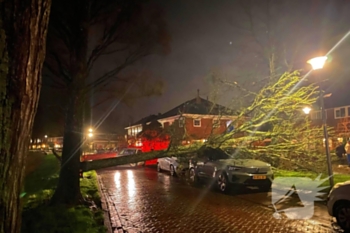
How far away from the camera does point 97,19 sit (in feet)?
30.5

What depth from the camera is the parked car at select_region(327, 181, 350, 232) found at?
6609mm

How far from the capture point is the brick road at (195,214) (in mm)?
7490

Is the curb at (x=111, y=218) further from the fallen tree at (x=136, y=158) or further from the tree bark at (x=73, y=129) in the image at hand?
the fallen tree at (x=136, y=158)

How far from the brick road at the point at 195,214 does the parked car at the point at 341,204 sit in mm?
415

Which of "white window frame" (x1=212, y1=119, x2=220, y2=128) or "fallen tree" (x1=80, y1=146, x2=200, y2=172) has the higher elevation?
"white window frame" (x1=212, y1=119, x2=220, y2=128)

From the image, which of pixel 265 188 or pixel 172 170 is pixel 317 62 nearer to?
pixel 265 188

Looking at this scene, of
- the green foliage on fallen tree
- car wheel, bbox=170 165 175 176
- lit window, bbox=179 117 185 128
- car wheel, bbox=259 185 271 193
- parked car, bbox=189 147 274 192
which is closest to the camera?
the green foliage on fallen tree

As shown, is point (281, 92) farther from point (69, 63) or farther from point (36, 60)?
point (36, 60)

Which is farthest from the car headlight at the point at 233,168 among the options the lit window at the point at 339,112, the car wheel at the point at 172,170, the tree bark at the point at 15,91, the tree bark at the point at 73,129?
the lit window at the point at 339,112

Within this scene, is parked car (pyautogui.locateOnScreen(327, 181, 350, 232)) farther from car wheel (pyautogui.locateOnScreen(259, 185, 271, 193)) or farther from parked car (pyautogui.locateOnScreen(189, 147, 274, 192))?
car wheel (pyautogui.locateOnScreen(259, 185, 271, 193))

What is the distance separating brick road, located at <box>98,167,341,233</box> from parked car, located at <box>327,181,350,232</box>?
0.41 meters

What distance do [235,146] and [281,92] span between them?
80.1 inches

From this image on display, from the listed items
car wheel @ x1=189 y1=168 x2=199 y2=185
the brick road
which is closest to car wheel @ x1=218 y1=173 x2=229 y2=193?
the brick road

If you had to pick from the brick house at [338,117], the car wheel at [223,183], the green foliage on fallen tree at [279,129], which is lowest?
the car wheel at [223,183]
